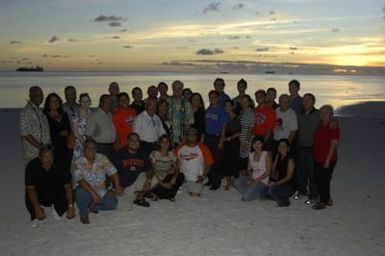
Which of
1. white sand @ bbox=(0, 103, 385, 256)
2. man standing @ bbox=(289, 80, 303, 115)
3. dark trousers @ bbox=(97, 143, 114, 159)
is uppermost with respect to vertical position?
man standing @ bbox=(289, 80, 303, 115)

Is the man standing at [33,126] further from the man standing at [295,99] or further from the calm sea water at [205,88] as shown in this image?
the calm sea water at [205,88]

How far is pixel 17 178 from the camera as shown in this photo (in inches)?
387

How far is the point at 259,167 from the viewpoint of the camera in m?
8.17

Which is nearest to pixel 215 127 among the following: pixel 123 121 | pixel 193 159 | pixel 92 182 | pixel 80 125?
pixel 193 159

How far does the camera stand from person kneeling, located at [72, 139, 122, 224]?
6.89 m

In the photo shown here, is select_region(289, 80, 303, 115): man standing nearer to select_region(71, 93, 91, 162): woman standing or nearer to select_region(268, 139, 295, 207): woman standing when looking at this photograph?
select_region(268, 139, 295, 207): woman standing

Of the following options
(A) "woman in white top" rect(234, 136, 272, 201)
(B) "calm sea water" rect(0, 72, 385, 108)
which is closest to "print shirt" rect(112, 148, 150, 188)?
(A) "woman in white top" rect(234, 136, 272, 201)

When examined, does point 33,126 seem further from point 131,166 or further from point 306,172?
point 306,172

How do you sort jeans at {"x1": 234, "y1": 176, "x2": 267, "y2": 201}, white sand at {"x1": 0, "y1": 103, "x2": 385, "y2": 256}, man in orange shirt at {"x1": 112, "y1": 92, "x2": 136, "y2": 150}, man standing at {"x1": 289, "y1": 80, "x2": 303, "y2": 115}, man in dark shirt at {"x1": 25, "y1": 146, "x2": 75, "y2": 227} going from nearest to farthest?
white sand at {"x1": 0, "y1": 103, "x2": 385, "y2": 256}, man in dark shirt at {"x1": 25, "y1": 146, "x2": 75, "y2": 227}, jeans at {"x1": 234, "y1": 176, "x2": 267, "y2": 201}, man in orange shirt at {"x1": 112, "y1": 92, "x2": 136, "y2": 150}, man standing at {"x1": 289, "y1": 80, "x2": 303, "y2": 115}

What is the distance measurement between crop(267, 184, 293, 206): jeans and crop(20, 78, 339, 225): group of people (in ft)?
0.06

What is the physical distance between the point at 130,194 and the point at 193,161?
1.54 meters

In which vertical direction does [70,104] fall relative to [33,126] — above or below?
above

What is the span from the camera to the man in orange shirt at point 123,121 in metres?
8.33

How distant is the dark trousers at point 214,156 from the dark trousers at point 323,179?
200cm
